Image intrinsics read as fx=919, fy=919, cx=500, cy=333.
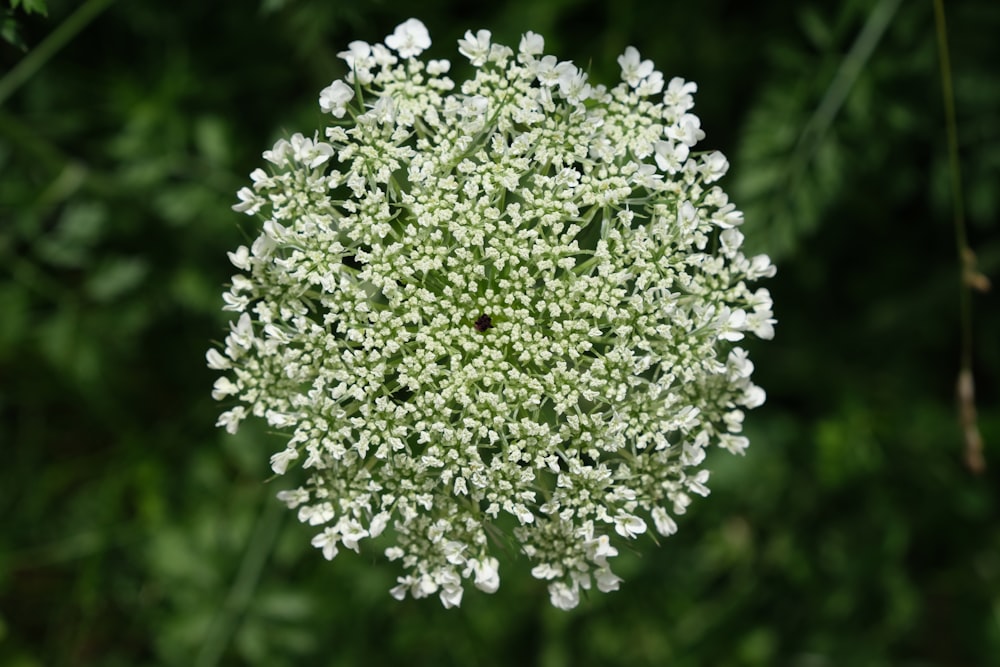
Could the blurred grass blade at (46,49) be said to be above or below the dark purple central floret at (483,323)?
above

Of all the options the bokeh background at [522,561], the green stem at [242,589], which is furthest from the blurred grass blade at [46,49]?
the green stem at [242,589]

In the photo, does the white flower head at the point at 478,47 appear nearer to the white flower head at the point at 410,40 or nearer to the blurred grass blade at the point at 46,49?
the white flower head at the point at 410,40

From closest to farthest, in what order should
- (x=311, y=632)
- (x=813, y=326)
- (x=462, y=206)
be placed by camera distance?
1. (x=462, y=206)
2. (x=311, y=632)
3. (x=813, y=326)

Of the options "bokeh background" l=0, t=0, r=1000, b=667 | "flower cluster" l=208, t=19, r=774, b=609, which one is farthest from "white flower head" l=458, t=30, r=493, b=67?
"bokeh background" l=0, t=0, r=1000, b=667

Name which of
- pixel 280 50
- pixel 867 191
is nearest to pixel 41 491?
pixel 280 50

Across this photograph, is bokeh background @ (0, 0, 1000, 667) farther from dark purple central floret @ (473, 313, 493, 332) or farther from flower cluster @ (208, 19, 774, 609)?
dark purple central floret @ (473, 313, 493, 332)

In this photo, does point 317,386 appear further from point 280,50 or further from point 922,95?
point 922,95
